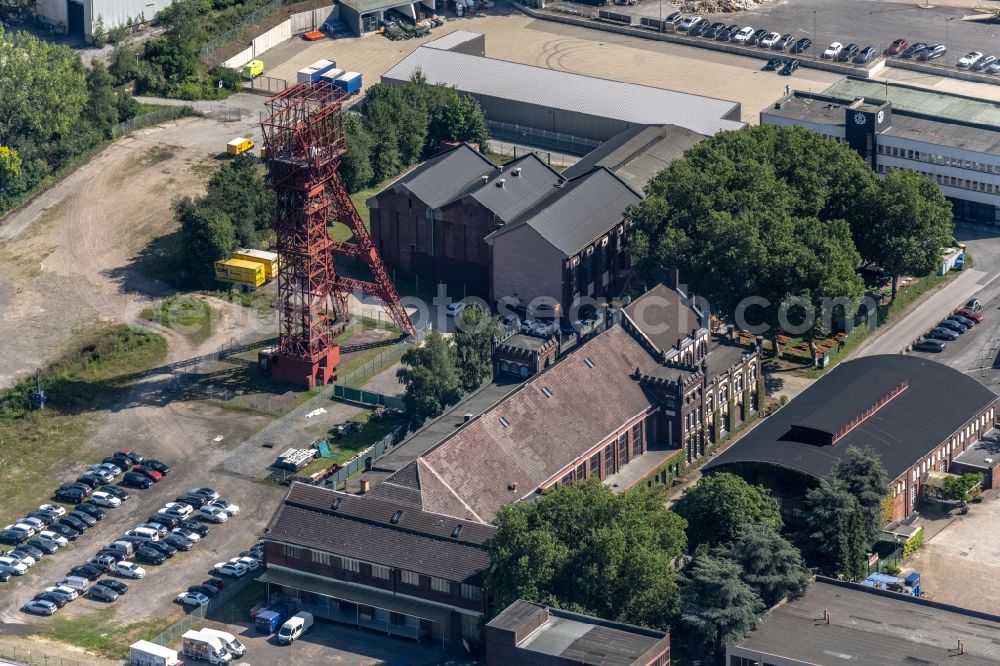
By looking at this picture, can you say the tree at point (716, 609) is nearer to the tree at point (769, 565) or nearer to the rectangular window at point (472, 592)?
the tree at point (769, 565)

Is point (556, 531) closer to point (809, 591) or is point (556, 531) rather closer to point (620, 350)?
point (809, 591)

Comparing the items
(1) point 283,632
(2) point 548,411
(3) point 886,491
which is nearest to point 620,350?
(2) point 548,411

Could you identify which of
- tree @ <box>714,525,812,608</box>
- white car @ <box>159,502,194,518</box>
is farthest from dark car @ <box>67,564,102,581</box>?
tree @ <box>714,525,812,608</box>

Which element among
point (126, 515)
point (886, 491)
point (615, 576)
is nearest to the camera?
point (615, 576)

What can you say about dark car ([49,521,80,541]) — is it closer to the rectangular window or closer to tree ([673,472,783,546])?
the rectangular window

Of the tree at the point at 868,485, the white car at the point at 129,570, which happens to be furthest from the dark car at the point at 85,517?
the tree at the point at 868,485

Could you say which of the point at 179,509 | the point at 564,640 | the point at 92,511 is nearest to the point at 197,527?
the point at 179,509

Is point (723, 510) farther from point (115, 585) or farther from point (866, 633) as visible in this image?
point (115, 585)
